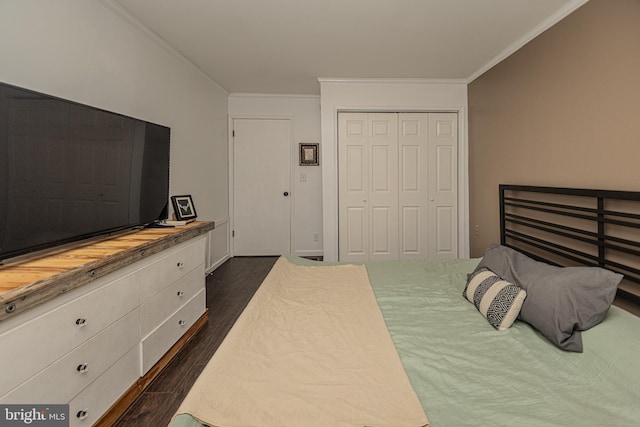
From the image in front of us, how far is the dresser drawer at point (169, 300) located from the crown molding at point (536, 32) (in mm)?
3296

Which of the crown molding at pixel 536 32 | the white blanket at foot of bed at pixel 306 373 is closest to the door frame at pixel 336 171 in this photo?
the crown molding at pixel 536 32

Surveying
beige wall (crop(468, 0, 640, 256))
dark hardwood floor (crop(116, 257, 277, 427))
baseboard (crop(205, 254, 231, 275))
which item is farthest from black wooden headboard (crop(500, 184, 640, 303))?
baseboard (crop(205, 254, 231, 275))

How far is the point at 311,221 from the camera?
15.8ft

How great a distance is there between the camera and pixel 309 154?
4.76 metres

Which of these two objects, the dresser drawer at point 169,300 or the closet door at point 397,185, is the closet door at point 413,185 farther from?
the dresser drawer at point 169,300

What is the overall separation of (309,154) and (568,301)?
3842 mm

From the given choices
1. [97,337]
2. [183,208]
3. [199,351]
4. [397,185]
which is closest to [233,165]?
[183,208]

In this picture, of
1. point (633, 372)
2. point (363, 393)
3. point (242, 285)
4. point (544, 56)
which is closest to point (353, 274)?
point (363, 393)

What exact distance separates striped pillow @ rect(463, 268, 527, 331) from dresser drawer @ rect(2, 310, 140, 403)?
69.9 inches

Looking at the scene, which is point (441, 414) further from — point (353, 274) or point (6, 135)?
point (6, 135)

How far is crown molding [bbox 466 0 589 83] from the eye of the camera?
2.21 meters

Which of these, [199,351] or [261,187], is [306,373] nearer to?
[199,351]

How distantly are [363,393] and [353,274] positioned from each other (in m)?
1.21

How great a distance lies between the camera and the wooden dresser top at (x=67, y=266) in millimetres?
1018
